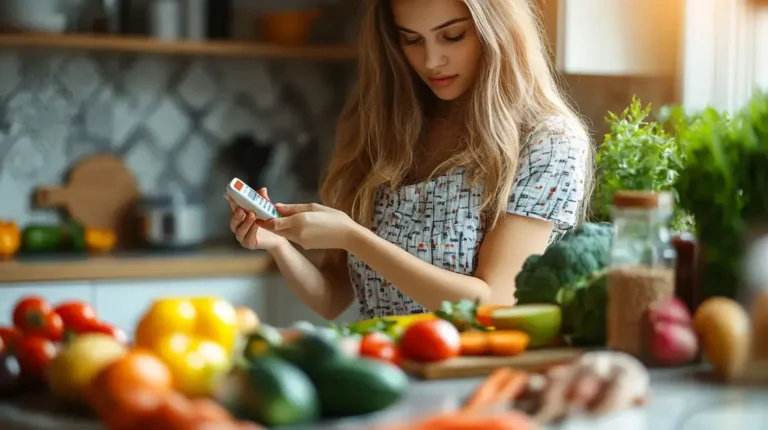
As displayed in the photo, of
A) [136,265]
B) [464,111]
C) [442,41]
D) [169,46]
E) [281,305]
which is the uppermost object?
[169,46]

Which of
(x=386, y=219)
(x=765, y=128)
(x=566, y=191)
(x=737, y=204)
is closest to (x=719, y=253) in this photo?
(x=737, y=204)

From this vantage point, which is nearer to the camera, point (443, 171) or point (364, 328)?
point (364, 328)

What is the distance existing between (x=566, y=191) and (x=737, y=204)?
73 cm

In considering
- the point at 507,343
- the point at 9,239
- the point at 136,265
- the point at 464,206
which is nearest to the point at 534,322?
the point at 507,343

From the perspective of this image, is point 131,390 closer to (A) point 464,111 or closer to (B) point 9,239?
(A) point 464,111

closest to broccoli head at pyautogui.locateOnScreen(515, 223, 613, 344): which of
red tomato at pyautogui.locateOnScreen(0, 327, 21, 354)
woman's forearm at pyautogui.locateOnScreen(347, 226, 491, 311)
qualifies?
woman's forearm at pyautogui.locateOnScreen(347, 226, 491, 311)

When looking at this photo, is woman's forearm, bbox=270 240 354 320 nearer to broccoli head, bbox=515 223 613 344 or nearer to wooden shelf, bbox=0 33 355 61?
broccoli head, bbox=515 223 613 344

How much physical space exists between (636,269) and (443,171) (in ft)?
2.93

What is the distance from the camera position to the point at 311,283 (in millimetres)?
2307

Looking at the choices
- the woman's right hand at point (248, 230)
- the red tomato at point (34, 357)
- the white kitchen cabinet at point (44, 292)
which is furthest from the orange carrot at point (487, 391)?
the white kitchen cabinet at point (44, 292)

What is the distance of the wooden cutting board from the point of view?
1287 millimetres

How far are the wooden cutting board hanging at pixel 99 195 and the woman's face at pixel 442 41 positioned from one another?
6.29ft

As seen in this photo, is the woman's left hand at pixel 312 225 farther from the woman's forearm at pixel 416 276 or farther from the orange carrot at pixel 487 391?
the orange carrot at pixel 487 391

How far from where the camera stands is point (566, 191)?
2.10 metres
